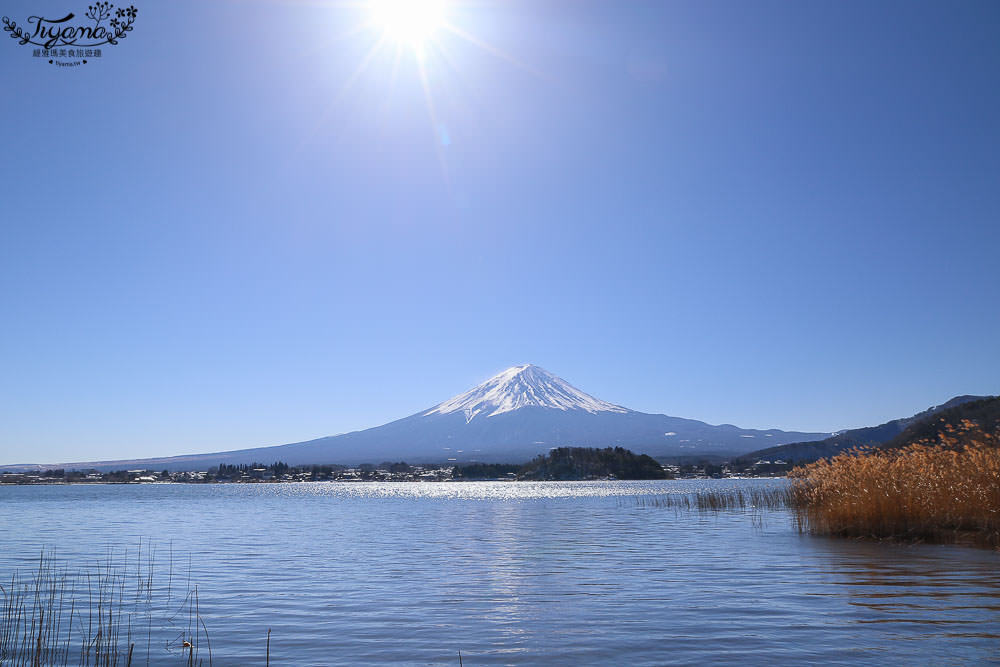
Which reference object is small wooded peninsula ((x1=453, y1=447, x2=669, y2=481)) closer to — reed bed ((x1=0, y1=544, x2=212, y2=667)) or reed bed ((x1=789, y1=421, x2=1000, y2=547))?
reed bed ((x1=789, y1=421, x2=1000, y2=547))

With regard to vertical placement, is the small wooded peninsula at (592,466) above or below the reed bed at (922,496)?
below

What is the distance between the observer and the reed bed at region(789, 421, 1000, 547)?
19.5 m

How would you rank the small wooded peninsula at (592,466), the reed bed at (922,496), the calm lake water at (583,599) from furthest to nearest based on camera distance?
the small wooded peninsula at (592,466) → the reed bed at (922,496) → the calm lake water at (583,599)

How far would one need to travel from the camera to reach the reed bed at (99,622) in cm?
994

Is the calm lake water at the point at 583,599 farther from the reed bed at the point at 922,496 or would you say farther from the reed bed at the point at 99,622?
the reed bed at the point at 922,496

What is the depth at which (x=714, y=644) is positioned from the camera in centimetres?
1016

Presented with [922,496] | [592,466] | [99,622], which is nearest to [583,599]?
[99,622]

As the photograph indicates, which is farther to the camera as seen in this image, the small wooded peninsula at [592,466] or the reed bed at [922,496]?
the small wooded peninsula at [592,466]

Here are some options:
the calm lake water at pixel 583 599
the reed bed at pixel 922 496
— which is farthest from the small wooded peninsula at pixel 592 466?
the reed bed at pixel 922 496

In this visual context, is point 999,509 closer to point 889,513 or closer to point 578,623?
point 889,513

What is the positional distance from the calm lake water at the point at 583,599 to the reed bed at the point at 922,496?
1.03m

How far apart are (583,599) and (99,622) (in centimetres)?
878

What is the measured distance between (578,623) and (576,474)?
6680 inches

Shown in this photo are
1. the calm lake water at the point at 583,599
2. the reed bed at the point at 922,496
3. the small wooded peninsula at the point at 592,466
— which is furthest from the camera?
the small wooded peninsula at the point at 592,466
